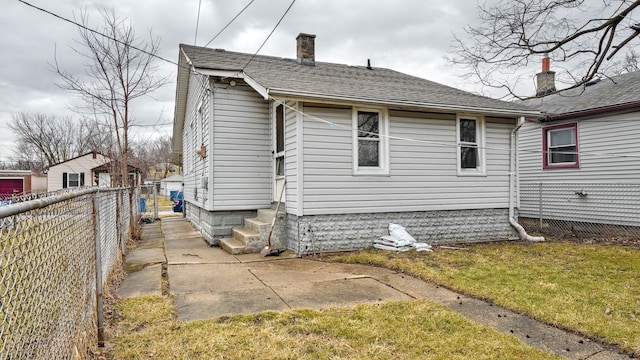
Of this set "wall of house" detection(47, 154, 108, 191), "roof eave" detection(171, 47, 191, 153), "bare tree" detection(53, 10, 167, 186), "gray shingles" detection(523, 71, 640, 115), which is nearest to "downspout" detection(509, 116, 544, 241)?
"gray shingles" detection(523, 71, 640, 115)

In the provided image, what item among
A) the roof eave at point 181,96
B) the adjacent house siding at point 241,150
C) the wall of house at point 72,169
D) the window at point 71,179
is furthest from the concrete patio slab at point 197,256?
the window at point 71,179

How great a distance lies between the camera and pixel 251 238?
770 cm

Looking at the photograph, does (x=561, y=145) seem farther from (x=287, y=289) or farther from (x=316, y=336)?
(x=316, y=336)

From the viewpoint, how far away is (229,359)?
3.08 m

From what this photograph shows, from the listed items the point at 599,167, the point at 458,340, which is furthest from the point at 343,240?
the point at 599,167

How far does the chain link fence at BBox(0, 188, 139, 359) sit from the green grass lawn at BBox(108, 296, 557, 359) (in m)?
0.48

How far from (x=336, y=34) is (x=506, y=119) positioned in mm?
5160

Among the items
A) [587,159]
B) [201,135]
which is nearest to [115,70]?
[201,135]

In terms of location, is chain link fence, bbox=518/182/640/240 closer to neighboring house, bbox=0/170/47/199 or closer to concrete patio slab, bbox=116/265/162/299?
concrete patio slab, bbox=116/265/162/299

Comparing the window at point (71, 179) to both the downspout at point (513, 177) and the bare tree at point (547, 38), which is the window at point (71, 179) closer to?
the bare tree at point (547, 38)

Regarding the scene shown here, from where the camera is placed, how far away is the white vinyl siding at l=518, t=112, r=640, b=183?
1026 cm

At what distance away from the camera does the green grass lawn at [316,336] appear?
10.5ft

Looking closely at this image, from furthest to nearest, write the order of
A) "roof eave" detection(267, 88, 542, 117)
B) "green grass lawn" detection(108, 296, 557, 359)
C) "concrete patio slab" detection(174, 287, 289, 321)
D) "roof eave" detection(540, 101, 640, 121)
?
"roof eave" detection(540, 101, 640, 121) < "roof eave" detection(267, 88, 542, 117) < "concrete patio slab" detection(174, 287, 289, 321) < "green grass lawn" detection(108, 296, 557, 359)

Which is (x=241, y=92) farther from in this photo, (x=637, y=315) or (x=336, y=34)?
(x=637, y=315)
